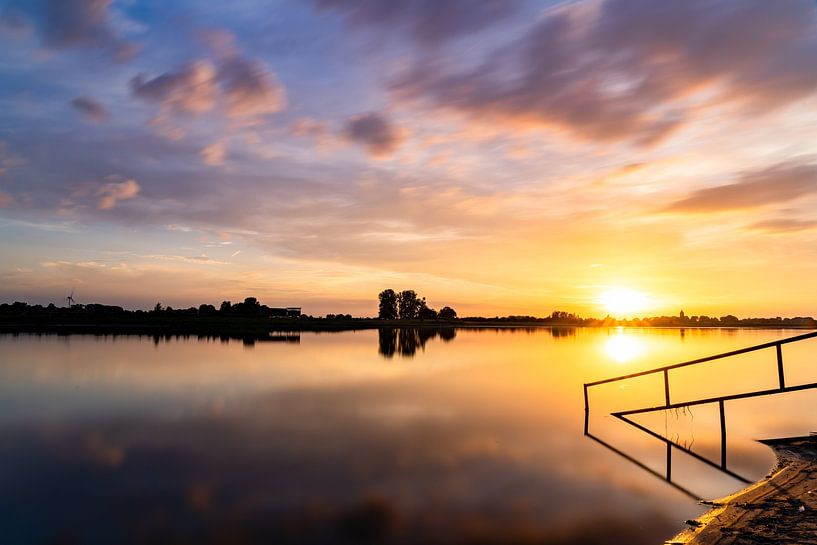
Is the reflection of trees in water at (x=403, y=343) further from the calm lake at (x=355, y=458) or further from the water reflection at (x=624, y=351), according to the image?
the calm lake at (x=355, y=458)

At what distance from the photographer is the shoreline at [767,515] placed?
12188 millimetres

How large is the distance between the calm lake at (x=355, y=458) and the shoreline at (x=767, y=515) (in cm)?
114

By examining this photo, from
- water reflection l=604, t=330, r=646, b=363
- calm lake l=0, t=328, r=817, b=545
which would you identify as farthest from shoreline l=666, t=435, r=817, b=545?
water reflection l=604, t=330, r=646, b=363

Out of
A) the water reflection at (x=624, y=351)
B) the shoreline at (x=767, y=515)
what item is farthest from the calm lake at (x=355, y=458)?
the water reflection at (x=624, y=351)

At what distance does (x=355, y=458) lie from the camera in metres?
22.2

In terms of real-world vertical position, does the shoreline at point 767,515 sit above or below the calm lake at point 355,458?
above

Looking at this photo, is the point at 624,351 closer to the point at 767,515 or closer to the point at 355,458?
the point at 355,458

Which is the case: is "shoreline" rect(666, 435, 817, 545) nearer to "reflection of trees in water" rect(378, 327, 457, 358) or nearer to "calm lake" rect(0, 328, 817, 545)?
"calm lake" rect(0, 328, 817, 545)

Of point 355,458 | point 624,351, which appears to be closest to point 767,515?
point 355,458

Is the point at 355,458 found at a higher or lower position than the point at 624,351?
higher

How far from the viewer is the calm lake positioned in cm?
1504

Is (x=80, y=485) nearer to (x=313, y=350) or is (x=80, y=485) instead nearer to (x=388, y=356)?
(x=388, y=356)

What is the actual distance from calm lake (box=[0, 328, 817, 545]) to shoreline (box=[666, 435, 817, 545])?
1.14m

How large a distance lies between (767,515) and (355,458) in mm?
15248
